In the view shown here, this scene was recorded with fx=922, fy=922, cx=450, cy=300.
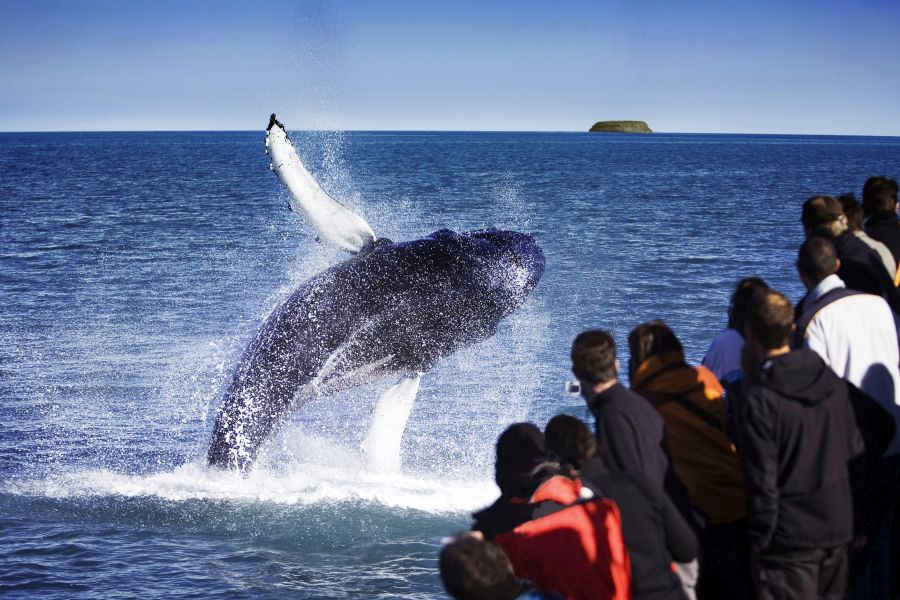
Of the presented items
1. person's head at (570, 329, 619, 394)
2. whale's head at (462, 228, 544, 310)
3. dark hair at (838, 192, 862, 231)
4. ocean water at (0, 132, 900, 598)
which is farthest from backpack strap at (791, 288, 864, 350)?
ocean water at (0, 132, 900, 598)

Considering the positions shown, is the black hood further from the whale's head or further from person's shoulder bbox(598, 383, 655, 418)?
the whale's head

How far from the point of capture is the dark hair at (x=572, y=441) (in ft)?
15.6

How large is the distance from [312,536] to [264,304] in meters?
14.2

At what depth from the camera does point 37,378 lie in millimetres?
16797

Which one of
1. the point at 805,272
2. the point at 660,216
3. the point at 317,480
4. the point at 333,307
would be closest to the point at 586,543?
the point at 805,272

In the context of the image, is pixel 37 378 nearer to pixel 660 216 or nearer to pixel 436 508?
pixel 436 508

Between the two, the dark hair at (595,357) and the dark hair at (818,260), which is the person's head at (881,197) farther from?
the dark hair at (595,357)

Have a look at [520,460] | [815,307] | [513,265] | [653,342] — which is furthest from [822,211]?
[513,265]

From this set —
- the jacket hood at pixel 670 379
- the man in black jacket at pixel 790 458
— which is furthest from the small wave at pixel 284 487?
the man in black jacket at pixel 790 458

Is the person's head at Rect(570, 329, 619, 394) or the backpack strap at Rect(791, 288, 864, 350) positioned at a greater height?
the backpack strap at Rect(791, 288, 864, 350)

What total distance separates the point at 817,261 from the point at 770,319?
1265mm

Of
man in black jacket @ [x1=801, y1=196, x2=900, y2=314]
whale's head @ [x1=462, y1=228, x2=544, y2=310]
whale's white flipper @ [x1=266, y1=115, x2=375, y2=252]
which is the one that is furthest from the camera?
whale's head @ [x1=462, y1=228, x2=544, y2=310]

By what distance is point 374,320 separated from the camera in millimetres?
10141

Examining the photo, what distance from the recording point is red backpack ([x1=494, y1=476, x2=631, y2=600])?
14.3ft
